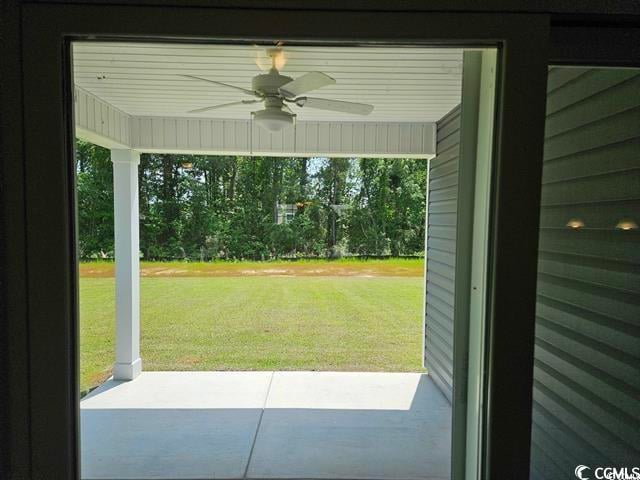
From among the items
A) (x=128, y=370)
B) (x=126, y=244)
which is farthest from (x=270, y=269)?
(x=128, y=370)

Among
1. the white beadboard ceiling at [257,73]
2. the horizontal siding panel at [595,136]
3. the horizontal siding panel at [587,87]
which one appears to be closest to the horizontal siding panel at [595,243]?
the horizontal siding panel at [595,136]

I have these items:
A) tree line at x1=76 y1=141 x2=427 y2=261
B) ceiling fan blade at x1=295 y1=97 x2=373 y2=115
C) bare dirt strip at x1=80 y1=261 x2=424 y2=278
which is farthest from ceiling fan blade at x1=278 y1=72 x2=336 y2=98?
bare dirt strip at x1=80 y1=261 x2=424 y2=278

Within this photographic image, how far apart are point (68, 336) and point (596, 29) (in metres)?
1.53

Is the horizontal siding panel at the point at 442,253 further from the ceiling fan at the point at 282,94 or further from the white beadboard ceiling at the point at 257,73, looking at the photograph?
the ceiling fan at the point at 282,94

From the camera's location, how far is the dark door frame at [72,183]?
895 millimetres

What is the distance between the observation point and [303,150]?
3.55m

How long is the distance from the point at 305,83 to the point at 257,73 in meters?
0.38

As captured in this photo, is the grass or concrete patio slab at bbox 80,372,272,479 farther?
the grass

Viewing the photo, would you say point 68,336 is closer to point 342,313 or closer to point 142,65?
point 142,65

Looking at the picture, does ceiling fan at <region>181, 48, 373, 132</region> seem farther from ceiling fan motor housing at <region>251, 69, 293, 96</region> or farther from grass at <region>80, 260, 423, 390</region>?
grass at <region>80, 260, 423, 390</region>

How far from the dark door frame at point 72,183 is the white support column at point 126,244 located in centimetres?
79

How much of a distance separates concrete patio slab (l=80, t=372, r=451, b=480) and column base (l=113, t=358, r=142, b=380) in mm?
72

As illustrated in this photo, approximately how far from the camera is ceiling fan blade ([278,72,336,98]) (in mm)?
2184

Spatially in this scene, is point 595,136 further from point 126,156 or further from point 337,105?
point 126,156
